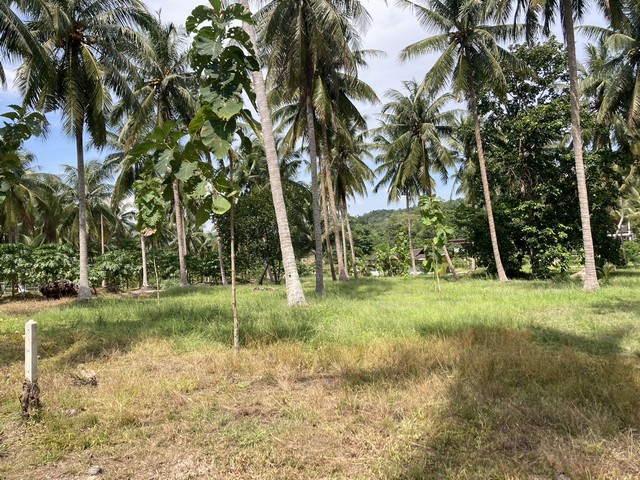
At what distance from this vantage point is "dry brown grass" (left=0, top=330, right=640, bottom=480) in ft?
8.64

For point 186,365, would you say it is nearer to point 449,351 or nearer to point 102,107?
point 449,351

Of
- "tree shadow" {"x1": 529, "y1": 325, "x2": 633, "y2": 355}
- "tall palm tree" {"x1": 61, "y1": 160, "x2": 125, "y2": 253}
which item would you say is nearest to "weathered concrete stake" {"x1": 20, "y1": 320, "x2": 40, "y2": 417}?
"tree shadow" {"x1": 529, "y1": 325, "x2": 633, "y2": 355}

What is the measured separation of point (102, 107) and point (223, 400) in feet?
43.0

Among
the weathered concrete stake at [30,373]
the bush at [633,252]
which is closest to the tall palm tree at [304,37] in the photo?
the weathered concrete stake at [30,373]

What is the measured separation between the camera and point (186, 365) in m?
4.99

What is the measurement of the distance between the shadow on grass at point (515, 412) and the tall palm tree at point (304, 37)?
882 cm

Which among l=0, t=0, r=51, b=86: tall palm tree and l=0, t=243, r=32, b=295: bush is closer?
l=0, t=0, r=51, b=86: tall palm tree

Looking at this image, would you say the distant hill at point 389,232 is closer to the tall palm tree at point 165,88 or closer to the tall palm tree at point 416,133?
the tall palm tree at point 416,133

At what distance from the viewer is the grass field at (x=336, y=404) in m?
2.67

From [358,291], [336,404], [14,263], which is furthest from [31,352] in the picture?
[14,263]

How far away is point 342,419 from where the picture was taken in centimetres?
332

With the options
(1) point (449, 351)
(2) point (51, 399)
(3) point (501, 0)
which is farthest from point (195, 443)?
(3) point (501, 0)

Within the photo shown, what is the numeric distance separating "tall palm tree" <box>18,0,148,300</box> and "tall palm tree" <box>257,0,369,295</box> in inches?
200

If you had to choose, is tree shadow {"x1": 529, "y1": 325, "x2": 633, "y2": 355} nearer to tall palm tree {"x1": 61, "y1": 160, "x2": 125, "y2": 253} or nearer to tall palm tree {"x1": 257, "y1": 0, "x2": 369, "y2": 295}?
tall palm tree {"x1": 257, "y1": 0, "x2": 369, "y2": 295}
